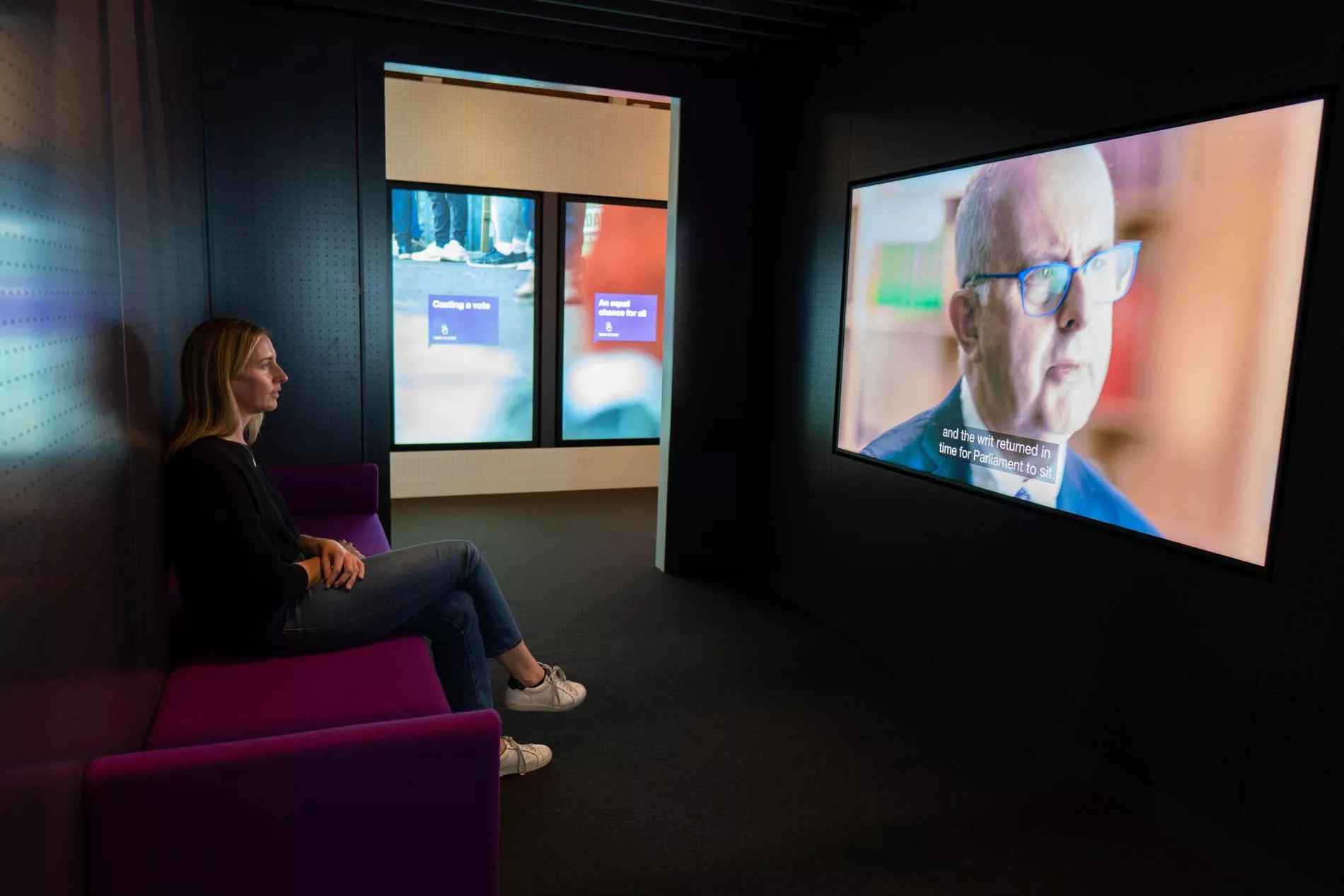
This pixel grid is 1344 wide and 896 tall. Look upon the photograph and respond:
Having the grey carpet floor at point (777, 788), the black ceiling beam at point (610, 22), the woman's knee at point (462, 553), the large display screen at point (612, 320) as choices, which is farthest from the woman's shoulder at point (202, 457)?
the large display screen at point (612, 320)

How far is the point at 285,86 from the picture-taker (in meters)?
4.15

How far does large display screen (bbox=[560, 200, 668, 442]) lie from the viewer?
7.28 m

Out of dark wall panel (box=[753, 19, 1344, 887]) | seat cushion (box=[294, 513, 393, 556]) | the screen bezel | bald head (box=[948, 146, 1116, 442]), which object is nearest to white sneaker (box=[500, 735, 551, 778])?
seat cushion (box=[294, 513, 393, 556])

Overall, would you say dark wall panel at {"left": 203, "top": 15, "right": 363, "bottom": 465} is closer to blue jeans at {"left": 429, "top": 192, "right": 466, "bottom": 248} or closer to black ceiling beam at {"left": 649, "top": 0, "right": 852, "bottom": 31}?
black ceiling beam at {"left": 649, "top": 0, "right": 852, "bottom": 31}

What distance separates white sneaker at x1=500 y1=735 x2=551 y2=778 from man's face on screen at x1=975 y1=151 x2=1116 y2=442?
1986 millimetres

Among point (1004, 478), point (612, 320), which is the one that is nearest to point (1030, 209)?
point (1004, 478)

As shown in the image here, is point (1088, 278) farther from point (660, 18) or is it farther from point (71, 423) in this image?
point (71, 423)

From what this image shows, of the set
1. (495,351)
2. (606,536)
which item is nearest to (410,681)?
(606,536)

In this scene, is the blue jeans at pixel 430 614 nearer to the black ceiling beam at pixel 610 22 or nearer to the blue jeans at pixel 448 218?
the black ceiling beam at pixel 610 22

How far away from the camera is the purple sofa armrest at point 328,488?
13.6ft

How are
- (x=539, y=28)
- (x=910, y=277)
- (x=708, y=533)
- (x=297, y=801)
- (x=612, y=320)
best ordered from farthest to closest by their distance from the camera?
(x=612, y=320) → (x=708, y=533) → (x=539, y=28) → (x=910, y=277) → (x=297, y=801)

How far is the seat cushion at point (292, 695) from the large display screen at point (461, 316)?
4.67 meters

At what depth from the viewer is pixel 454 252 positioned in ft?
22.6

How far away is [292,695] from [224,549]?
40 centimetres
